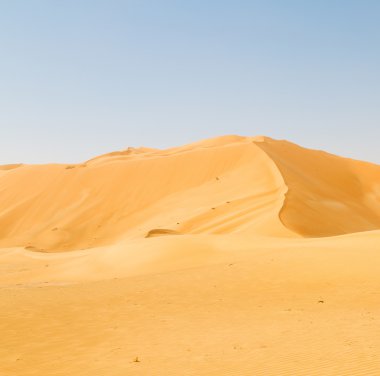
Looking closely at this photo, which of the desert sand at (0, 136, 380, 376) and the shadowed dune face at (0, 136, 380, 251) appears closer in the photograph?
the desert sand at (0, 136, 380, 376)

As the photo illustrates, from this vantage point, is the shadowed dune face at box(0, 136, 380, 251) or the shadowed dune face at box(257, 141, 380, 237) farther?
the shadowed dune face at box(0, 136, 380, 251)

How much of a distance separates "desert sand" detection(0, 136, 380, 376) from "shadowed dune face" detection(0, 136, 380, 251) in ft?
0.54

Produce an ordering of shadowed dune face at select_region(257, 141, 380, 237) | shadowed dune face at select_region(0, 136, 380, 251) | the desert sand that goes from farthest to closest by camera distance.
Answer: shadowed dune face at select_region(0, 136, 380, 251), shadowed dune face at select_region(257, 141, 380, 237), the desert sand

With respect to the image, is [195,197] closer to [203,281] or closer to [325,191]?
[325,191]

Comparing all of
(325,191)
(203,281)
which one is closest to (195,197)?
(325,191)

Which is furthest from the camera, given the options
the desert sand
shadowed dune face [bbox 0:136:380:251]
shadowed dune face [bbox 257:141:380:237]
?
shadowed dune face [bbox 0:136:380:251]

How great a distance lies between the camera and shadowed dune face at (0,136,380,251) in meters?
31.0

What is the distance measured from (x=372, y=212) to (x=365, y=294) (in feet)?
93.7

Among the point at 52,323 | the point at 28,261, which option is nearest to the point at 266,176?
the point at 28,261

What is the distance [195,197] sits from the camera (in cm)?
3800

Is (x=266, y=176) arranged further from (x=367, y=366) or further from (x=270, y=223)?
(x=367, y=366)

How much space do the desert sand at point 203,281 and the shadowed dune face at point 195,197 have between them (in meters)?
0.17

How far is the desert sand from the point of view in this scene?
816 cm

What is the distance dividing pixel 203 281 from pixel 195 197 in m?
22.9
